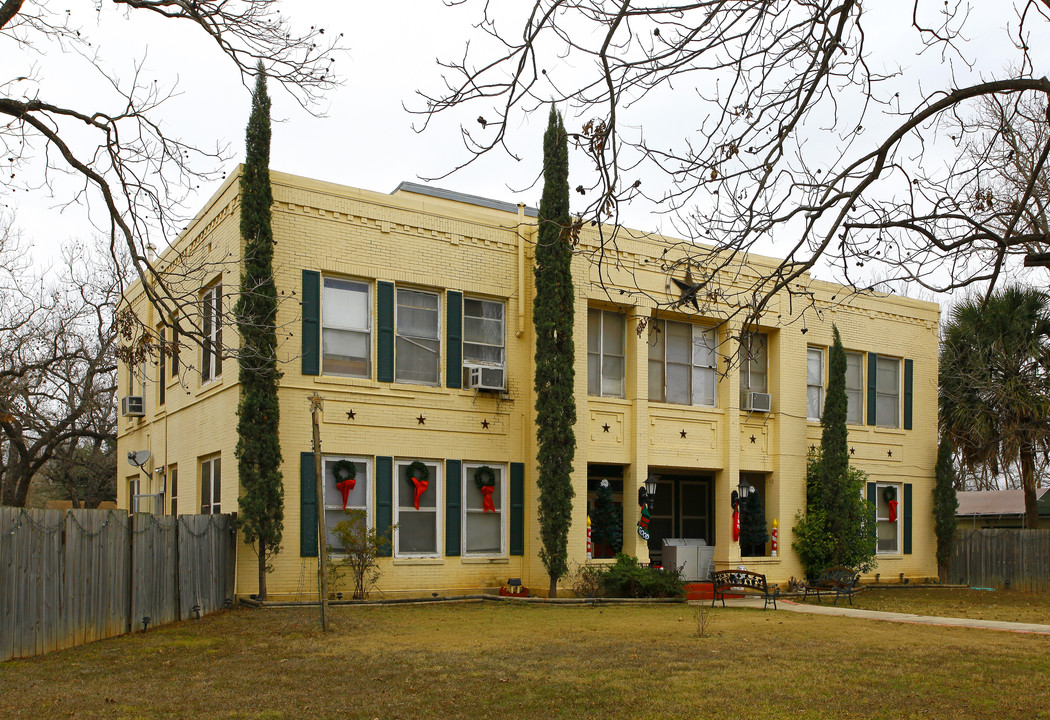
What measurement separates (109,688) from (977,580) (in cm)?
2415

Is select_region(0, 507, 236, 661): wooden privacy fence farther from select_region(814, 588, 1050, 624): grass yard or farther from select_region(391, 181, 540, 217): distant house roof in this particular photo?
select_region(814, 588, 1050, 624): grass yard

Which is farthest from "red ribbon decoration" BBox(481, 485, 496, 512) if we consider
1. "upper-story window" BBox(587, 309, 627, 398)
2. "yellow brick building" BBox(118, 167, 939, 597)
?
"upper-story window" BBox(587, 309, 627, 398)

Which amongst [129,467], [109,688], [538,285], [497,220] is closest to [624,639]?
[109,688]

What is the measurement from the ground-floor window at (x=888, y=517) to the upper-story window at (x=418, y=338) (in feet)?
43.2

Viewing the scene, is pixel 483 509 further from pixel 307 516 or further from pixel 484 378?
pixel 307 516

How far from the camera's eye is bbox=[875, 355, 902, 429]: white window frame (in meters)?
27.2

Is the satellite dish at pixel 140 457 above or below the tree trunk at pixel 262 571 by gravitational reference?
above

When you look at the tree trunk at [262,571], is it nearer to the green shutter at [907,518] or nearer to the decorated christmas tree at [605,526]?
the decorated christmas tree at [605,526]

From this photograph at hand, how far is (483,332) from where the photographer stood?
21.1 metres

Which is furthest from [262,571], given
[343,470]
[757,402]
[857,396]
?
[857,396]

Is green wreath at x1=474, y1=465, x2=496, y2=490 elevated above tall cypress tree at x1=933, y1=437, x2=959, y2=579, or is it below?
above

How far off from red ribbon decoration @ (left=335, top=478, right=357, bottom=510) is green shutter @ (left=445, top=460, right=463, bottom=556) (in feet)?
6.69

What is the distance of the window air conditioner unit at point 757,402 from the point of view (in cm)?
2405

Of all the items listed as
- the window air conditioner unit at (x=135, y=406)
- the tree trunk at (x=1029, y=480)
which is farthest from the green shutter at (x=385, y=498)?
the tree trunk at (x=1029, y=480)
